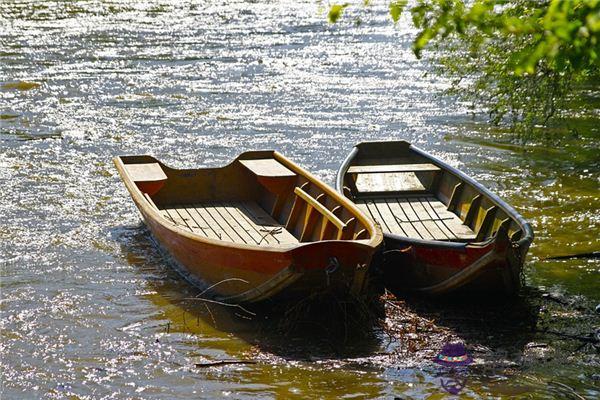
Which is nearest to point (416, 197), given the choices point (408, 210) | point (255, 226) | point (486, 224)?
point (408, 210)

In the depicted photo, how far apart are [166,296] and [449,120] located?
1001 centimetres

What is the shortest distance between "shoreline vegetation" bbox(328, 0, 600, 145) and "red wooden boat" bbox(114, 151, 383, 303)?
82.6 inches

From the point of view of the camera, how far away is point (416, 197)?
12375 mm

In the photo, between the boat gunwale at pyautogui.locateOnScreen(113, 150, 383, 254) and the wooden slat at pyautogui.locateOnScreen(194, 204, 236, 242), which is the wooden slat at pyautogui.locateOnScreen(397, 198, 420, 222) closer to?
the boat gunwale at pyautogui.locateOnScreen(113, 150, 383, 254)

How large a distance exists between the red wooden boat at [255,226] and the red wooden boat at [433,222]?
0.59 metres

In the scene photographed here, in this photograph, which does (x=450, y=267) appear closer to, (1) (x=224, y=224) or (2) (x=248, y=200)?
(1) (x=224, y=224)

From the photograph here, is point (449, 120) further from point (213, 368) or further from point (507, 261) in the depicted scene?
Result: point (213, 368)

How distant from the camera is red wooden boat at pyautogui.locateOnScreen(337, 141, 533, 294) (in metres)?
9.64

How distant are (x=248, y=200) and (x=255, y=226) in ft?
3.53

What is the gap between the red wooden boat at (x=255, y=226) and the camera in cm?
906

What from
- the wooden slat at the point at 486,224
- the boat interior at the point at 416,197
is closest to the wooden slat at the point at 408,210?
the boat interior at the point at 416,197

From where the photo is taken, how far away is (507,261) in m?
9.48

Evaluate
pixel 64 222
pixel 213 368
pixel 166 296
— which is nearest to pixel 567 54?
pixel 213 368

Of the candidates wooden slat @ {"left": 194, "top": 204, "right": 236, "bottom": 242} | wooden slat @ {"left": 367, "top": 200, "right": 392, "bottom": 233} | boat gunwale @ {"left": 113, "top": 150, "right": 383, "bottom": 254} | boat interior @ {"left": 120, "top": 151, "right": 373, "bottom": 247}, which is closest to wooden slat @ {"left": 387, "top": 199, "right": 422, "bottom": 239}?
wooden slat @ {"left": 367, "top": 200, "right": 392, "bottom": 233}
